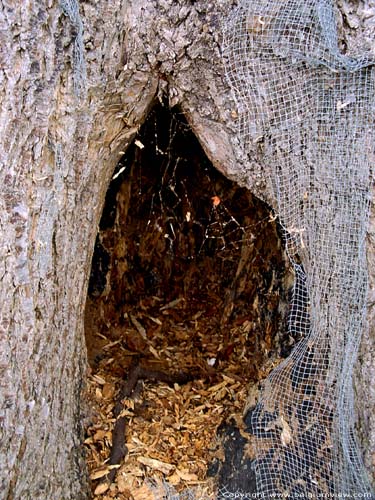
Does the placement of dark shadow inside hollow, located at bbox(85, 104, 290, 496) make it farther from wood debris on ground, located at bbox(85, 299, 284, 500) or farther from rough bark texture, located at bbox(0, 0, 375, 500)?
rough bark texture, located at bbox(0, 0, 375, 500)

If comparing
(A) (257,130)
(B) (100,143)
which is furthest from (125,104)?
(A) (257,130)

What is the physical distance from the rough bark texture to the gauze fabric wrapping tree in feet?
0.19

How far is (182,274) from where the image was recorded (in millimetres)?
2686

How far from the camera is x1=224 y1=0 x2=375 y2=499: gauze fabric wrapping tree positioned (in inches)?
58.7

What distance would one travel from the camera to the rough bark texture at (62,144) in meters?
1.43

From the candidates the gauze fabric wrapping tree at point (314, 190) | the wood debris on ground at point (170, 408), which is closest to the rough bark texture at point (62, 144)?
the gauze fabric wrapping tree at point (314, 190)

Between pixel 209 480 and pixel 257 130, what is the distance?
42.9 inches

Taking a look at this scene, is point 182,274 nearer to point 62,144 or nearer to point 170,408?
point 170,408

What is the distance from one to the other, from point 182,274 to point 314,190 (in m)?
1.19

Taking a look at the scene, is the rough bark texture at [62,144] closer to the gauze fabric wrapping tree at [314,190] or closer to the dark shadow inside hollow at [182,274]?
the gauze fabric wrapping tree at [314,190]

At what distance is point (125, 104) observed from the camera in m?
1.59

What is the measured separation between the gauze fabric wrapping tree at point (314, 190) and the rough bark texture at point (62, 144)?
0.06 m

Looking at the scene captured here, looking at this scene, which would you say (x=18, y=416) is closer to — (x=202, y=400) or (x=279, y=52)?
(x=202, y=400)

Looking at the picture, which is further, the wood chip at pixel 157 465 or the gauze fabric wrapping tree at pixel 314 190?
the wood chip at pixel 157 465
